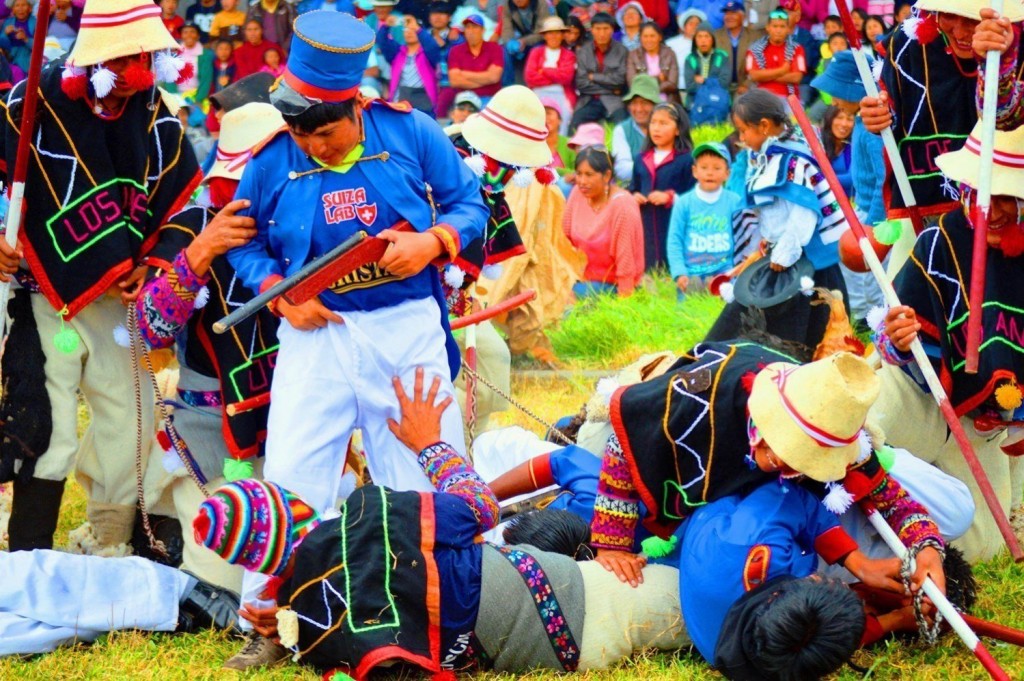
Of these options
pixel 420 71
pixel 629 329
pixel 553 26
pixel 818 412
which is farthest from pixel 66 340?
pixel 420 71

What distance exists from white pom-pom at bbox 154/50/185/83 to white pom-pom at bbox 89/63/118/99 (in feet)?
0.54

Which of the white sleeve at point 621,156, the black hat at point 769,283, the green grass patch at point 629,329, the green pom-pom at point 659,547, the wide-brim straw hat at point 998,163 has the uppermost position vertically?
the wide-brim straw hat at point 998,163

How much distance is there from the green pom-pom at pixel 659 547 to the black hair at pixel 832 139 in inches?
221

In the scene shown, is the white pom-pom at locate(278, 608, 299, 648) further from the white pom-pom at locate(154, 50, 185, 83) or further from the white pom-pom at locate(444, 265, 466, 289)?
the white pom-pom at locate(154, 50, 185, 83)

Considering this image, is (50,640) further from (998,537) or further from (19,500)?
(998,537)

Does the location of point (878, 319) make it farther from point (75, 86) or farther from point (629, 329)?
point (629, 329)

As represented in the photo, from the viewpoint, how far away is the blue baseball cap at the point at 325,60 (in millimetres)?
4090

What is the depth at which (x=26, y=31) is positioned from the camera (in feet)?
44.7

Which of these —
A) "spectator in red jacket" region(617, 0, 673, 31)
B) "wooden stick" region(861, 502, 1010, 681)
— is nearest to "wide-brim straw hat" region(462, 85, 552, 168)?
"wooden stick" region(861, 502, 1010, 681)

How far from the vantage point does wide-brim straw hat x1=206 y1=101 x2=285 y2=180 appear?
16.1ft

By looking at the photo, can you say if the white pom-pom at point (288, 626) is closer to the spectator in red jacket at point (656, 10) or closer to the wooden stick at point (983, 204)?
the wooden stick at point (983, 204)

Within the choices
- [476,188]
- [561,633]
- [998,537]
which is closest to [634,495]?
[561,633]

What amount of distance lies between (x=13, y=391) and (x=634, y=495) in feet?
7.02

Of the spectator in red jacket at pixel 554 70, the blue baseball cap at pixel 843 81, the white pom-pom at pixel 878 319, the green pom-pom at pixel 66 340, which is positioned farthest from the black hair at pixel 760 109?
the spectator in red jacket at pixel 554 70
